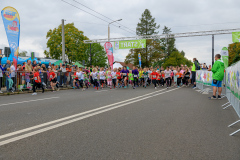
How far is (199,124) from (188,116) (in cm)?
100

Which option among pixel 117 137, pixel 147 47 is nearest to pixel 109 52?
pixel 117 137

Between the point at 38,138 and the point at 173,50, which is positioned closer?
the point at 38,138

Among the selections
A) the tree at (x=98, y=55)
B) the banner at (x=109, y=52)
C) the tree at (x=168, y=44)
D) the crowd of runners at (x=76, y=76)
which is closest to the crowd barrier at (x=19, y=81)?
A: the crowd of runners at (x=76, y=76)

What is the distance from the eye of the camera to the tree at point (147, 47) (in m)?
64.0

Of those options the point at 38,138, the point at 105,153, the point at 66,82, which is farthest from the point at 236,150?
the point at 66,82

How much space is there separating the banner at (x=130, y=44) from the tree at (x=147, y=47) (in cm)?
2974

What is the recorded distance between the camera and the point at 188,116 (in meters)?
6.64

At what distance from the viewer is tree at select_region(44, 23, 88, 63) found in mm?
51906

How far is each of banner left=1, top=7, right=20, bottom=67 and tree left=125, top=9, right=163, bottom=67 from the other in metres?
48.8

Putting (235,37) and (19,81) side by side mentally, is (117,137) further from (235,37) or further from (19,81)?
(235,37)

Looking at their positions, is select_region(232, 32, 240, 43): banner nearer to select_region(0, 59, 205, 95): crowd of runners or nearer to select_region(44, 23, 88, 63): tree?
select_region(0, 59, 205, 95): crowd of runners

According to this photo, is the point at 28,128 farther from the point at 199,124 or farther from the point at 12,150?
the point at 199,124

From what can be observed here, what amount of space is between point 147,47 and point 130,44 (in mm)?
32414

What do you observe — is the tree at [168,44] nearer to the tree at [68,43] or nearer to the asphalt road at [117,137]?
the tree at [68,43]
